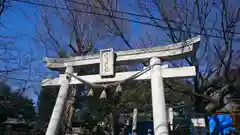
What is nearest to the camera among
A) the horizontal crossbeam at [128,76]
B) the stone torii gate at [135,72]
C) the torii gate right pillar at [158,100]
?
the torii gate right pillar at [158,100]

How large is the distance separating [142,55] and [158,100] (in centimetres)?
181

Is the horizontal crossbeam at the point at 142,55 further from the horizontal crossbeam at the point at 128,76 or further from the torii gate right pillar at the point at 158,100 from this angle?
the horizontal crossbeam at the point at 128,76

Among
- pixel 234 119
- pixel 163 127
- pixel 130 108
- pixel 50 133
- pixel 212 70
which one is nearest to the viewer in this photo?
pixel 163 127

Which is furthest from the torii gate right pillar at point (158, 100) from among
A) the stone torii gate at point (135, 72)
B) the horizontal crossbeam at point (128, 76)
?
the horizontal crossbeam at point (128, 76)

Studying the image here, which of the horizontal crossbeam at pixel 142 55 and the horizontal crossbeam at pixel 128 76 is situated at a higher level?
the horizontal crossbeam at pixel 142 55

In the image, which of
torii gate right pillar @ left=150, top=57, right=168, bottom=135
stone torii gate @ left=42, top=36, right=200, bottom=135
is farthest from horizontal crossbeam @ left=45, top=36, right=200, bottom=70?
torii gate right pillar @ left=150, top=57, right=168, bottom=135

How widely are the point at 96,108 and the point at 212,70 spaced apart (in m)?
6.69

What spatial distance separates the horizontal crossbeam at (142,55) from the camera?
25.5ft

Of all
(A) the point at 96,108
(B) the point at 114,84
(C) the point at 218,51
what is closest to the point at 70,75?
(B) the point at 114,84

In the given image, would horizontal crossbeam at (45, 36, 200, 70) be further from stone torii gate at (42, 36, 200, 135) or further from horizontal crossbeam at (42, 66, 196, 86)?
horizontal crossbeam at (42, 66, 196, 86)

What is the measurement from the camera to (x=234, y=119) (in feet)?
33.4

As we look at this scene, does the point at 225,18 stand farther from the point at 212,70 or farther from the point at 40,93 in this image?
the point at 40,93

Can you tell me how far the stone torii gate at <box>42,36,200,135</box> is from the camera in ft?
23.7

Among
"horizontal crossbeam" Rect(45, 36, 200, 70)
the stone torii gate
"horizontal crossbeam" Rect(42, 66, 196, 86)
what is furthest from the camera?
"horizontal crossbeam" Rect(45, 36, 200, 70)
